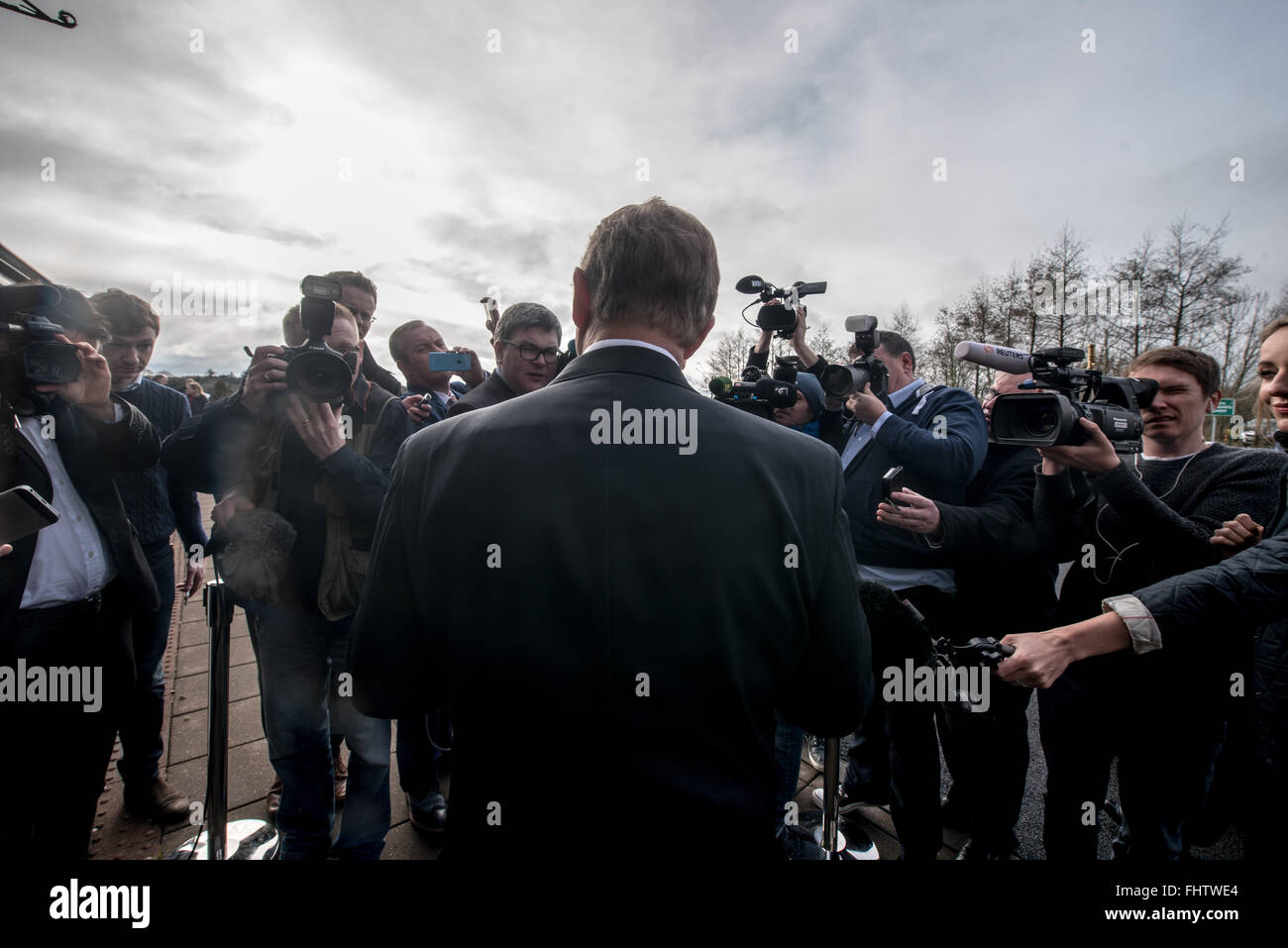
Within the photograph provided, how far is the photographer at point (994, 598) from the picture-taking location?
247cm

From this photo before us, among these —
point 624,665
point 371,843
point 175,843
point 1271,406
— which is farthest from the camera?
point 175,843

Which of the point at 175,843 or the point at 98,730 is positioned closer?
the point at 98,730

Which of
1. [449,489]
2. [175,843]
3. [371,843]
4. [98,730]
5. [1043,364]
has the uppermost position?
[1043,364]

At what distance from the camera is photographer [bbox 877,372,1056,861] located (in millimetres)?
2467

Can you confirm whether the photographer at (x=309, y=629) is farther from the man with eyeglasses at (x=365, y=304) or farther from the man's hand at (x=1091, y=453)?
the man's hand at (x=1091, y=453)

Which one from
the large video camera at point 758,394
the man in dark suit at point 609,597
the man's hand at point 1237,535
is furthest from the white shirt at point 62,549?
the man's hand at point 1237,535

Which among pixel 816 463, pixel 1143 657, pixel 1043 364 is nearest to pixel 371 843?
pixel 816 463

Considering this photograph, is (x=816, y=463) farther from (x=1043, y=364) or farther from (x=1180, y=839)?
(x=1180, y=839)

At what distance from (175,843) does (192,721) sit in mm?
1242

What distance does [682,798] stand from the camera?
107cm

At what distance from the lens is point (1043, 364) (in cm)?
208

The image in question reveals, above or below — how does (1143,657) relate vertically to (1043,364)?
below

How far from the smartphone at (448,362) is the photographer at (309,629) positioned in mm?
1275
